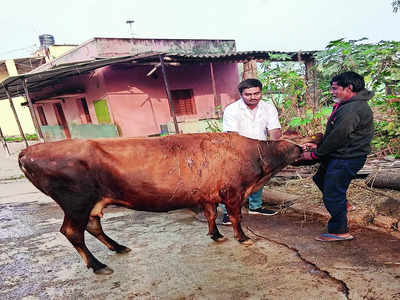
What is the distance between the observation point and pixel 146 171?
247cm

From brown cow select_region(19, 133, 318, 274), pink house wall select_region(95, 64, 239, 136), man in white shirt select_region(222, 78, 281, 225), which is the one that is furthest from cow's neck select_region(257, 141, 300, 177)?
pink house wall select_region(95, 64, 239, 136)

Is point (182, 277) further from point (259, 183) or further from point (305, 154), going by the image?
point (305, 154)

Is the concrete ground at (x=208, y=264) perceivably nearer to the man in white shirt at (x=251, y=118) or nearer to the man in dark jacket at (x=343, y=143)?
the man in dark jacket at (x=343, y=143)

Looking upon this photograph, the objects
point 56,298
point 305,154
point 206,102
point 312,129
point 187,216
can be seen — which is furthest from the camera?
point 206,102

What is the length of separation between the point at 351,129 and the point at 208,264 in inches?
74.7

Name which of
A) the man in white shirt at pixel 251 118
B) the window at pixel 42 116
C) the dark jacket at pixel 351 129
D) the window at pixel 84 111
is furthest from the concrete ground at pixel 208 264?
the window at pixel 42 116

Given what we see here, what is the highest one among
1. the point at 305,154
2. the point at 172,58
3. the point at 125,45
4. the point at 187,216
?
the point at 125,45

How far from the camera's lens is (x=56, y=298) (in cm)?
235

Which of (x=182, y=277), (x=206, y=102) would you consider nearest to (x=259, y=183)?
(x=182, y=277)

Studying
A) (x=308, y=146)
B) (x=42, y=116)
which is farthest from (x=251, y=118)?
(x=42, y=116)

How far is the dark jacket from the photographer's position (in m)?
2.34

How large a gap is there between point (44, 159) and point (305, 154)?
→ 2670 mm

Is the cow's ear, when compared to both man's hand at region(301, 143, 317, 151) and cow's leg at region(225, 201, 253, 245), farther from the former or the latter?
cow's leg at region(225, 201, 253, 245)

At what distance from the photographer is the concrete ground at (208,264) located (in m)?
2.14
